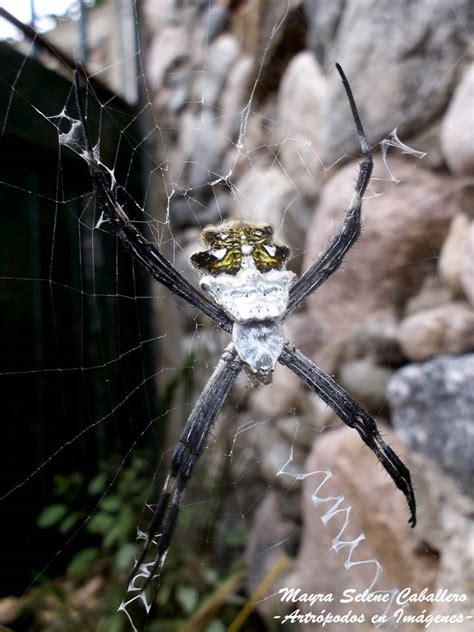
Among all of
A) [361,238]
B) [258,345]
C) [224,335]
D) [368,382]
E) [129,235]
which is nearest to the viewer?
[129,235]

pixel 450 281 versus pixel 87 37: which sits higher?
pixel 87 37

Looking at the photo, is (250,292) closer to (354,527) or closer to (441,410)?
(441,410)

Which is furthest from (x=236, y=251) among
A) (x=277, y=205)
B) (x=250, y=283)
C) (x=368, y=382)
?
(x=277, y=205)

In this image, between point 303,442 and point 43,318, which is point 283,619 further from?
point 43,318

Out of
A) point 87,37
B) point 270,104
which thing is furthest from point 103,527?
point 87,37

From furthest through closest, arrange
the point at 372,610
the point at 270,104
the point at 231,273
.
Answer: the point at 270,104 < the point at 372,610 < the point at 231,273

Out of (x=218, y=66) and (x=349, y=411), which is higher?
(x=218, y=66)

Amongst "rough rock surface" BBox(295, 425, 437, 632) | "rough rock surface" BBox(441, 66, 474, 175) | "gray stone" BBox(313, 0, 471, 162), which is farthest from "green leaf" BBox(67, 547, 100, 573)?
"rough rock surface" BBox(441, 66, 474, 175)
